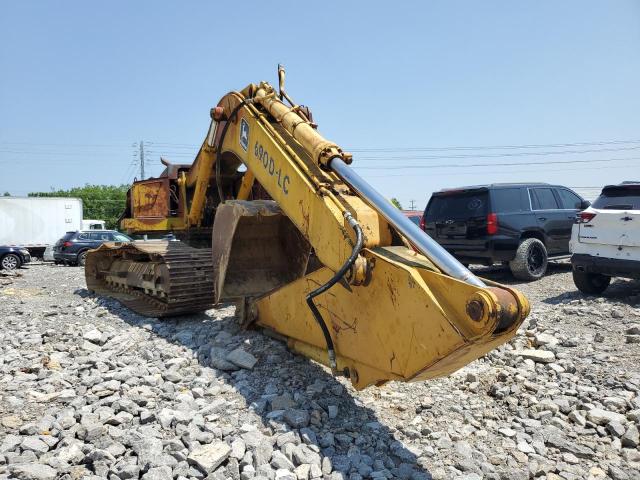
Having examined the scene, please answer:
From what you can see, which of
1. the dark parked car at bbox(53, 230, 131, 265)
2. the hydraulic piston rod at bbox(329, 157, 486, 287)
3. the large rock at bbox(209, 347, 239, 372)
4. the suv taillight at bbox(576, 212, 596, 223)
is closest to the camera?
the hydraulic piston rod at bbox(329, 157, 486, 287)

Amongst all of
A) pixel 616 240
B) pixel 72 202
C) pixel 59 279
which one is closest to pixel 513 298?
pixel 616 240

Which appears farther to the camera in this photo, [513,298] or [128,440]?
[128,440]

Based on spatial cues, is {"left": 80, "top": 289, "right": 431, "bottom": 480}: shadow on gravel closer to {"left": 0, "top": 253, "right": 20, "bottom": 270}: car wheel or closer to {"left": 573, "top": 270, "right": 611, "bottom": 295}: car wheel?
{"left": 573, "top": 270, "right": 611, "bottom": 295}: car wheel

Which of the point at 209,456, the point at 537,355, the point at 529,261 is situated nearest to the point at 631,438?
the point at 537,355

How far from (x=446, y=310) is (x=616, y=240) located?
5.68 meters

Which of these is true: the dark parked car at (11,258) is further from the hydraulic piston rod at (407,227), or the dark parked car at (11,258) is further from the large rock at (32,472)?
the hydraulic piston rod at (407,227)

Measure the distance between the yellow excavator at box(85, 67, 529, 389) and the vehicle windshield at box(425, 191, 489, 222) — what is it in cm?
447

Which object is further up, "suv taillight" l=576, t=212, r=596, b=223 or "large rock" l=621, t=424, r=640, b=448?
"suv taillight" l=576, t=212, r=596, b=223

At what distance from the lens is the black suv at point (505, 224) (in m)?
9.25

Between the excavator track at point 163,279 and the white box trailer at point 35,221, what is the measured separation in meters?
17.0

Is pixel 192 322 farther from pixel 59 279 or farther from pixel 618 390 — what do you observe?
pixel 59 279

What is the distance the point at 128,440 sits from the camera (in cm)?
326

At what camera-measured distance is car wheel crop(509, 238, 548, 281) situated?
926cm

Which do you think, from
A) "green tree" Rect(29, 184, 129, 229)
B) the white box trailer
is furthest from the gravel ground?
"green tree" Rect(29, 184, 129, 229)
